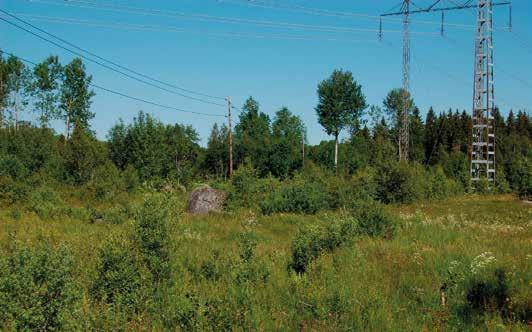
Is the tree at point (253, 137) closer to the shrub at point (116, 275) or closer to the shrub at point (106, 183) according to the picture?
the shrub at point (106, 183)

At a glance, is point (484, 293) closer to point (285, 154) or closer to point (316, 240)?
point (316, 240)

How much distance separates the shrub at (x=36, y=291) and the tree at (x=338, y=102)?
53785mm

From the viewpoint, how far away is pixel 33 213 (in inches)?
831

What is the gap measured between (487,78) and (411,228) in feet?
76.5

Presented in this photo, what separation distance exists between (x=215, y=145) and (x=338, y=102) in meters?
16.8

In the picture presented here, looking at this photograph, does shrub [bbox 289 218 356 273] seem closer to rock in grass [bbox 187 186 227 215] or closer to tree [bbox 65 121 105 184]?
rock in grass [bbox 187 186 227 215]

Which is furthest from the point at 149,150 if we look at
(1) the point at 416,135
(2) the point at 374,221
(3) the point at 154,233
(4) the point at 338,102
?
(1) the point at 416,135

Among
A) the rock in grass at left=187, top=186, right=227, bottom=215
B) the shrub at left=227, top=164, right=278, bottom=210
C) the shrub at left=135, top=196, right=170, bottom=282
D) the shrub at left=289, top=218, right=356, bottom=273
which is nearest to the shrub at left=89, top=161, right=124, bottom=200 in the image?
the rock in grass at left=187, top=186, right=227, bottom=215

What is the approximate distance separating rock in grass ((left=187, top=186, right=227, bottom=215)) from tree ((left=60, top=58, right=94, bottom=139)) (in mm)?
36127

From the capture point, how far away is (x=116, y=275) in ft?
26.8

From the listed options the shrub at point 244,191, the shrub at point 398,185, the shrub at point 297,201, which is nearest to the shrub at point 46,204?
the shrub at point 244,191

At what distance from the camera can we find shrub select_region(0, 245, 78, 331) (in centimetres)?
579

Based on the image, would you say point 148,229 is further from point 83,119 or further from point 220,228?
point 83,119

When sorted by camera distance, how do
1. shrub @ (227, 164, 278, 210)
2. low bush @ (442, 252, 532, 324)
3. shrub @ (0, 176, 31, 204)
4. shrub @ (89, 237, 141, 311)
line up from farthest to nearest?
1. shrub @ (227, 164, 278, 210)
2. shrub @ (0, 176, 31, 204)
3. shrub @ (89, 237, 141, 311)
4. low bush @ (442, 252, 532, 324)
